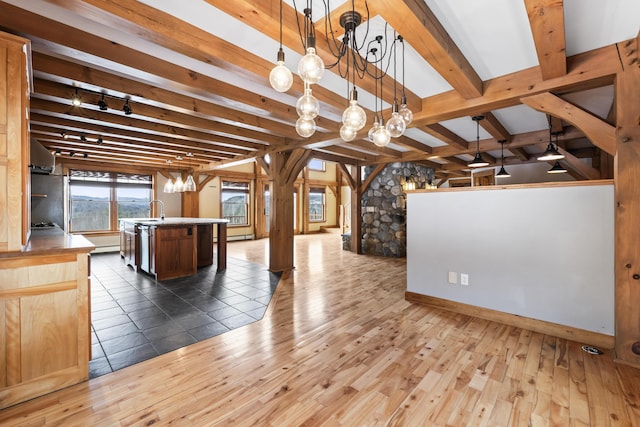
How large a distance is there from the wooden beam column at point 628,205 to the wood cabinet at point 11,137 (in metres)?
4.34

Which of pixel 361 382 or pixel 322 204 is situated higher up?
pixel 322 204

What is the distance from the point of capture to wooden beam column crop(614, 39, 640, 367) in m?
2.25

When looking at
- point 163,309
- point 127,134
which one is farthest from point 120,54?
point 127,134

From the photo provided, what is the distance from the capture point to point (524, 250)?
3008 mm

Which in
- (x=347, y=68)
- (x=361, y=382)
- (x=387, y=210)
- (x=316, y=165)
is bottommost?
(x=361, y=382)

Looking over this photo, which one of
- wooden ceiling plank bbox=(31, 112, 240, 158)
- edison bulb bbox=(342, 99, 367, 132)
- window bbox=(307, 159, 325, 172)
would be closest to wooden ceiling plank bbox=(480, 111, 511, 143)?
edison bulb bbox=(342, 99, 367, 132)

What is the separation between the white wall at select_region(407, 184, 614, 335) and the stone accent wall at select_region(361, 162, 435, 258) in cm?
340

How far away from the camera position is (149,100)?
309 cm

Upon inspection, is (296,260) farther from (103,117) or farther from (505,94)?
(505,94)

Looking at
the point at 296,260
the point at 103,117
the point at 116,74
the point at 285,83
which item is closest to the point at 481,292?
the point at 285,83

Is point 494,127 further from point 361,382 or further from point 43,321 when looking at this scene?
point 43,321

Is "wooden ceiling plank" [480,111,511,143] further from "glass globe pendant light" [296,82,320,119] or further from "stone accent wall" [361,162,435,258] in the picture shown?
"glass globe pendant light" [296,82,320,119]

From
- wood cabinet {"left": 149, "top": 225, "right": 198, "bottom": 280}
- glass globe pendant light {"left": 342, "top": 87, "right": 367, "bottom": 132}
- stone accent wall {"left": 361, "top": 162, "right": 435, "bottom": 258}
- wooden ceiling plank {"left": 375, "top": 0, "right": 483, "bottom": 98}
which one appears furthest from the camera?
stone accent wall {"left": 361, "top": 162, "right": 435, "bottom": 258}

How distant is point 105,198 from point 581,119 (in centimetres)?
986
